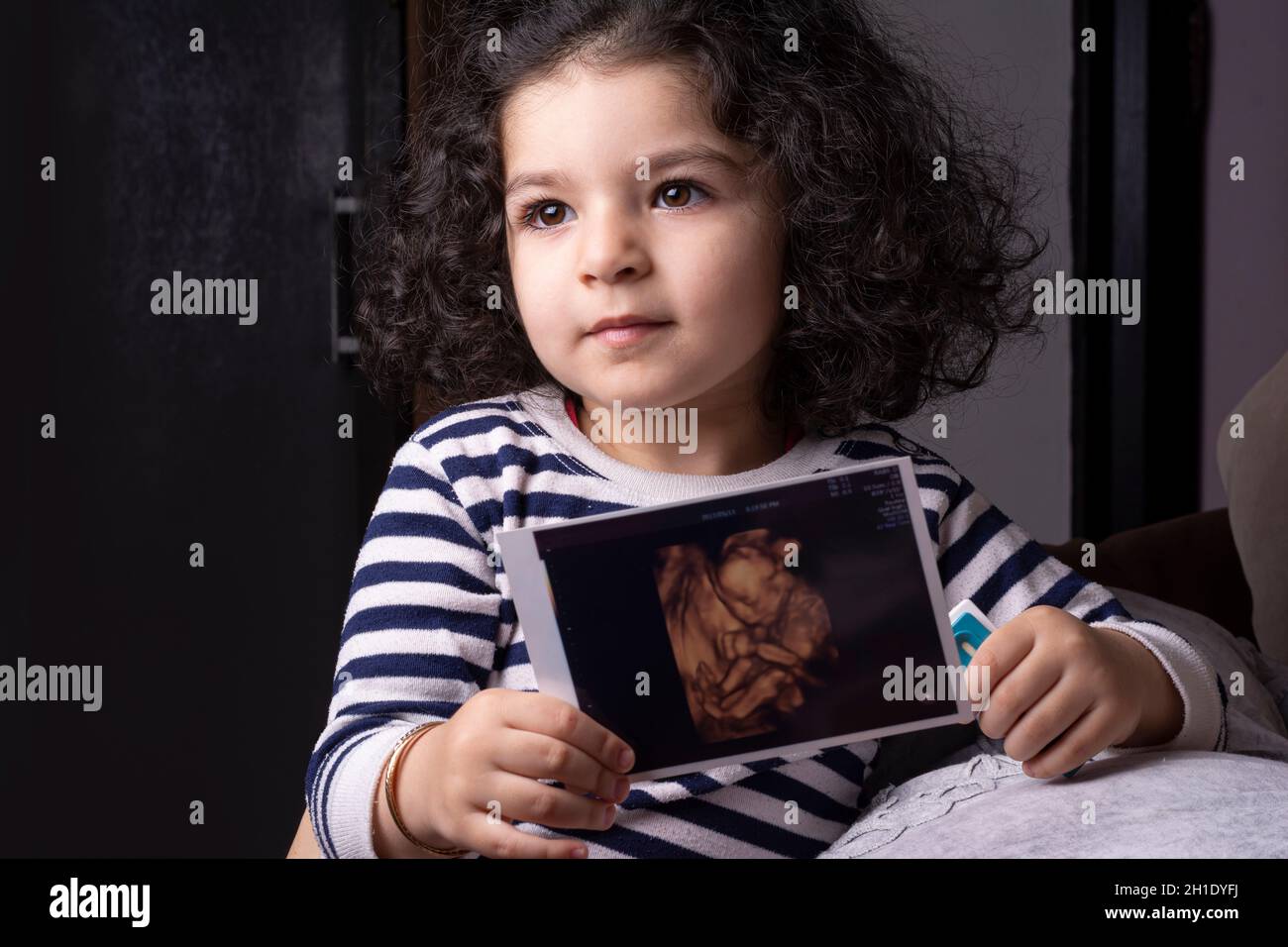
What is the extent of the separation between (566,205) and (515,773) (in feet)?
1.33

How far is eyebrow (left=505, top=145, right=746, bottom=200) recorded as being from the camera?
903 mm

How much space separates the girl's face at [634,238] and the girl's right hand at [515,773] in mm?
253

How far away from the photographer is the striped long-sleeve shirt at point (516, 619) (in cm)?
90

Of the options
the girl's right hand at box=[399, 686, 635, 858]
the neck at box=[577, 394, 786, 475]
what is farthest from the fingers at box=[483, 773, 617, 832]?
the neck at box=[577, 394, 786, 475]

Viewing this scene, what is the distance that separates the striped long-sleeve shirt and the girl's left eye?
18 cm

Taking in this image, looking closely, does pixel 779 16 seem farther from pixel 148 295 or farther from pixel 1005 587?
pixel 148 295

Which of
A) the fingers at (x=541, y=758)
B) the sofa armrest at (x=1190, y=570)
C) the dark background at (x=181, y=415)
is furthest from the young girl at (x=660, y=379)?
the dark background at (x=181, y=415)

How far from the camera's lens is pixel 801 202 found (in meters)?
1.02

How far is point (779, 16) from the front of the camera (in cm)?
106

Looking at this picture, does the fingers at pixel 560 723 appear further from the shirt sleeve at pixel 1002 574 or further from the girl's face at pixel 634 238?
the shirt sleeve at pixel 1002 574

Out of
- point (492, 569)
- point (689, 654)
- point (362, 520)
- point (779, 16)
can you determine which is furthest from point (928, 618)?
point (362, 520)

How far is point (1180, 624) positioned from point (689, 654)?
2.14ft

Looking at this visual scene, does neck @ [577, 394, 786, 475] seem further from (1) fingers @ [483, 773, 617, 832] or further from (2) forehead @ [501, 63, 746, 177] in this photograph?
(1) fingers @ [483, 773, 617, 832]

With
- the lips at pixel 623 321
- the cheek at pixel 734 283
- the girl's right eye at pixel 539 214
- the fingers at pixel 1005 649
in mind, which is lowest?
the fingers at pixel 1005 649
